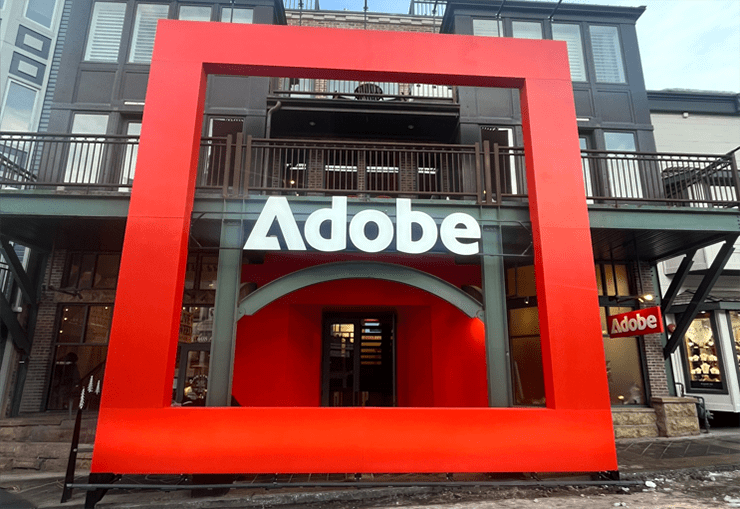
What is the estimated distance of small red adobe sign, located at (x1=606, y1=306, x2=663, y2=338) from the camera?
858 centimetres

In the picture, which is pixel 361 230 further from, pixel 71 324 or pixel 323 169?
pixel 71 324

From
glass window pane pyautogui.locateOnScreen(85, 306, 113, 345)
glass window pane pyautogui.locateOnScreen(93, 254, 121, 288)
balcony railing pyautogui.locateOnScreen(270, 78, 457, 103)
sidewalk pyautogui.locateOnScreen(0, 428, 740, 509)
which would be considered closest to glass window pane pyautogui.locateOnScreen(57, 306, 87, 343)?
glass window pane pyautogui.locateOnScreen(85, 306, 113, 345)

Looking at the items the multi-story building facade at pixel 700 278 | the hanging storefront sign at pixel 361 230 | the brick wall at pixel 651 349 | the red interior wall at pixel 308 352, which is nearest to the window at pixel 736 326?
the multi-story building facade at pixel 700 278

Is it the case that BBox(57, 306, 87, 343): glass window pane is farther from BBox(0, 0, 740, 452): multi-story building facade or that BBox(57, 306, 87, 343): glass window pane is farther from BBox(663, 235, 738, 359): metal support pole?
BBox(663, 235, 738, 359): metal support pole

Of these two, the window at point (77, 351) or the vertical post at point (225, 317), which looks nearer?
the vertical post at point (225, 317)

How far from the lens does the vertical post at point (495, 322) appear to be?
6.77 meters

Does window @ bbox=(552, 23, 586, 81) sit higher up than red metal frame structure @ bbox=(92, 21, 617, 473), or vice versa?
window @ bbox=(552, 23, 586, 81)

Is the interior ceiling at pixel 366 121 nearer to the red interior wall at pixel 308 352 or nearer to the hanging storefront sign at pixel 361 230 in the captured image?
the red interior wall at pixel 308 352

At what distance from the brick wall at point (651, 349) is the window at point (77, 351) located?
1191 centimetres

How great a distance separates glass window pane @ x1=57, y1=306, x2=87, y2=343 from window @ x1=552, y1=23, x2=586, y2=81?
13.2 meters

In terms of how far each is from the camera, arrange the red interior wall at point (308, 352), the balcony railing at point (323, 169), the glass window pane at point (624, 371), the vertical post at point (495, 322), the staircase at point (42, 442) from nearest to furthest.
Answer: the vertical post at point (495, 322) < the staircase at point (42, 442) < the balcony railing at point (323, 169) < the red interior wall at point (308, 352) < the glass window pane at point (624, 371)

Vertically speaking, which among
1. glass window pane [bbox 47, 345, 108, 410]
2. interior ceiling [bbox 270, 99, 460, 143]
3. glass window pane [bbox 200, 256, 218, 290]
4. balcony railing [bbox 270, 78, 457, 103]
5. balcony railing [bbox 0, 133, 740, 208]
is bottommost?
glass window pane [bbox 47, 345, 108, 410]

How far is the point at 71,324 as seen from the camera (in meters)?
9.42

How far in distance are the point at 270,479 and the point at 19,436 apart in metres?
5.07
